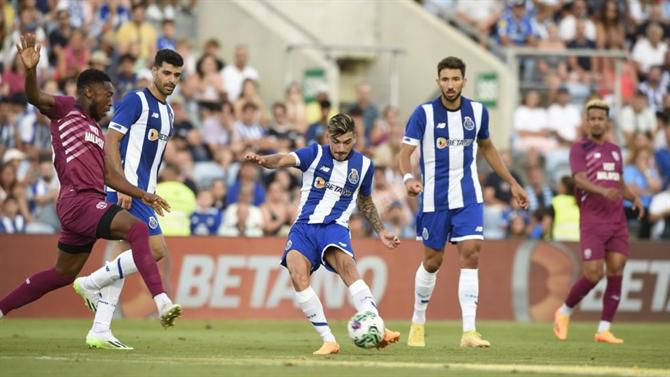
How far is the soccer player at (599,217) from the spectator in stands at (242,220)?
6.50m

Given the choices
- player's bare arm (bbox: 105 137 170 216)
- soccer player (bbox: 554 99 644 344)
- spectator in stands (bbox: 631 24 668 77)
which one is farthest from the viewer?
spectator in stands (bbox: 631 24 668 77)

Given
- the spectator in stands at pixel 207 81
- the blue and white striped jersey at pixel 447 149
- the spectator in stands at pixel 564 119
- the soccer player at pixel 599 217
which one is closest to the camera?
the blue and white striped jersey at pixel 447 149

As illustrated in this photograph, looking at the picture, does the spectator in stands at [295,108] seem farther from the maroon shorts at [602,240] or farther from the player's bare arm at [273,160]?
the player's bare arm at [273,160]

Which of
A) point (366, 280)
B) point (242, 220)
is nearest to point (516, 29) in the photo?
point (242, 220)

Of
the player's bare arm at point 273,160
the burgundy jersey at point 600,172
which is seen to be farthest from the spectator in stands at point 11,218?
the player's bare arm at point 273,160

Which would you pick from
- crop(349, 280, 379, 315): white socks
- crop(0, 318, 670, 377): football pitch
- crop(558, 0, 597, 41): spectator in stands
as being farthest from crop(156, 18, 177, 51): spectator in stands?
crop(349, 280, 379, 315): white socks

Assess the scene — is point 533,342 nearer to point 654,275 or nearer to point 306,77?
point 654,275

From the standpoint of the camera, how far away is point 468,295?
14602 millimetres

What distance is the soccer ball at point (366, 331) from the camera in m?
12.5

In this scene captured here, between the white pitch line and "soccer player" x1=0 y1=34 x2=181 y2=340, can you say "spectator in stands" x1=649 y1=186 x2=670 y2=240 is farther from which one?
"soccer player" x1=0 y1=34 x2=181 y2=340

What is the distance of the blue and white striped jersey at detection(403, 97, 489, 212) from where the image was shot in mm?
14711

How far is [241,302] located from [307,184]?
7.56 m

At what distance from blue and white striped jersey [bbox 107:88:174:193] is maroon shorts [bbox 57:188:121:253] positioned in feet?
3.03

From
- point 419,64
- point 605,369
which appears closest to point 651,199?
point 419,64
